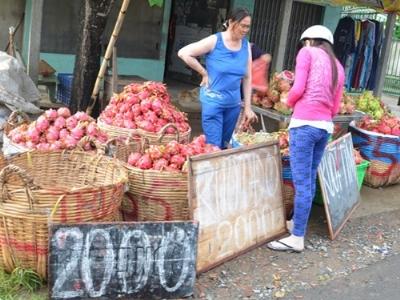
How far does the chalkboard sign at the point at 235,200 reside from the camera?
384cm

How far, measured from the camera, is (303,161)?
4375 mm

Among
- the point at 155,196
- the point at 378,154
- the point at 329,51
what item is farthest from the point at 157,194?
the point at 378,154

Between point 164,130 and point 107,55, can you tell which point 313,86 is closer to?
point 164,130

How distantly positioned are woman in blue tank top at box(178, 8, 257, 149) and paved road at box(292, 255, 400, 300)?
173cm

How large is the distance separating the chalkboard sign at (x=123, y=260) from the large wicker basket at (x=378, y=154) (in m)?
3.74

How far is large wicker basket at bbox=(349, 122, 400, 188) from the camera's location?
6.54 meters

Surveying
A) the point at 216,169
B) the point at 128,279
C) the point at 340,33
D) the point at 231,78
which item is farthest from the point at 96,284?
the point at 340,33

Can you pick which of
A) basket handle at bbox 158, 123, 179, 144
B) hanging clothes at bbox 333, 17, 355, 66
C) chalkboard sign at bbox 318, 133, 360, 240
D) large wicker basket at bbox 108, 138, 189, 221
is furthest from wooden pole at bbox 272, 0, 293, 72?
large wicker basket at bbox 108, 138, 189, 221

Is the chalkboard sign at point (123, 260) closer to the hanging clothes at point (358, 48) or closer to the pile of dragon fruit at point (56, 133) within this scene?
the pile of dragon fruit at point (56, 133)

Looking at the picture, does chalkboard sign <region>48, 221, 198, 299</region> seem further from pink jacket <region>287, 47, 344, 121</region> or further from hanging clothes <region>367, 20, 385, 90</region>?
hanging clothes <region>367, 20, 385, 90</region>

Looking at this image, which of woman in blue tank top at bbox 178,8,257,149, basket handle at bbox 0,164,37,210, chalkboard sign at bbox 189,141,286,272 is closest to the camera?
basket handle at bbox 0,164,37,210

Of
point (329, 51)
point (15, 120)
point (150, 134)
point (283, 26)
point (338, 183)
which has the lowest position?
point (338, 183)

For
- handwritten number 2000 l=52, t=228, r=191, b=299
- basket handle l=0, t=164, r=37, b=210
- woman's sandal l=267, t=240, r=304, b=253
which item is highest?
basket handle l=0, t=164, r=37, b=210

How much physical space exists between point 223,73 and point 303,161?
3.80ft
